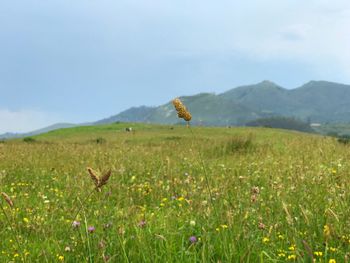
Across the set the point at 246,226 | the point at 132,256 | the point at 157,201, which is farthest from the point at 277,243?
the point at 157,201

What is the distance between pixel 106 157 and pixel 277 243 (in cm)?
978

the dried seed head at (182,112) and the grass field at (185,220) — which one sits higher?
the dried seed head at (182,112)

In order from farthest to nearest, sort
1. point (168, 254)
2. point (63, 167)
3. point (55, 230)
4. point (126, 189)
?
1. point (63, 167)
2. point (126, 189)
3. point (55, 230)
4. point (168, 254)

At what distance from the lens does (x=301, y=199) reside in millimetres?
5574

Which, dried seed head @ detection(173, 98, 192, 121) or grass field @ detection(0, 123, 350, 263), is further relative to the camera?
grass field @ detection(0, 123, 350, 263)

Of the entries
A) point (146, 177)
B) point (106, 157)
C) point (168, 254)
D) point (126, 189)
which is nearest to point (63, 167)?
point (106, 157)

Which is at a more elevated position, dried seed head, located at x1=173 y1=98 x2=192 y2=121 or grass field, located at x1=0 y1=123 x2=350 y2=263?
dried seed head, located at x1=173 y1=98 x2=192 y2=121

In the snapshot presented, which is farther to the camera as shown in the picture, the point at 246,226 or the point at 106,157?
the point at 106,157

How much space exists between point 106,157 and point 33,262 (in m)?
9.13

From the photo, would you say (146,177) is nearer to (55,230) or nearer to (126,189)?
(126,189)

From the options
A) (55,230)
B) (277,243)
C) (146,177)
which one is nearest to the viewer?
(277,243)

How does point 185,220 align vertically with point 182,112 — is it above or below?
below

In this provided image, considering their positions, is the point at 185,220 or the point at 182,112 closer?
the point at 182,112

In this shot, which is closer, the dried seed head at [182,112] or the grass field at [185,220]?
the dried seed head at [182,112]
